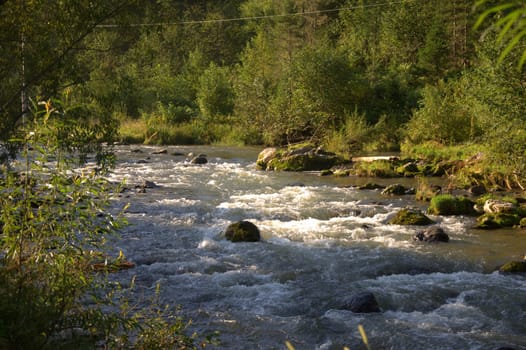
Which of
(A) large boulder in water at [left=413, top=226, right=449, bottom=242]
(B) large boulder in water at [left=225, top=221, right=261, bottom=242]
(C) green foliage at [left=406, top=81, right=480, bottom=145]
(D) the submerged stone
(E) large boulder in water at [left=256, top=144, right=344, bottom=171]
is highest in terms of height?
(C) green foliage at [left=406, top=81, right=480, bottom=145]

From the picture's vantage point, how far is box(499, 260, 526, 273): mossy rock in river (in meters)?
11.4

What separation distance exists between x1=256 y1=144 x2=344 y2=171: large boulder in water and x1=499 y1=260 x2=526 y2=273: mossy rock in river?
16.2 meters

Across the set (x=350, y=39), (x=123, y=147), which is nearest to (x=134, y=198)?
(x=123, y=147)

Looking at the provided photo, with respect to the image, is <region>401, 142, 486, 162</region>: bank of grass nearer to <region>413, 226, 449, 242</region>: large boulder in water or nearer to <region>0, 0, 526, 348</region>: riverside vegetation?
<region>0, 0, 526, 348</region>: riverside vegetation

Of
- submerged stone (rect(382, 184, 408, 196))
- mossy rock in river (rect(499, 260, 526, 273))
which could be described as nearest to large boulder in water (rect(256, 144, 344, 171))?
submerged stone (rect(382, 184, 408, 196))

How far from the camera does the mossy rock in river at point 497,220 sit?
15164 millimetres

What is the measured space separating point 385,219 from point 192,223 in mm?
5325

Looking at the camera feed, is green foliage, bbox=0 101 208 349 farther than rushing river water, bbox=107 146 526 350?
No

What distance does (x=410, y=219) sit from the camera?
614 inches

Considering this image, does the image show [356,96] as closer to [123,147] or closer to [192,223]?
[123,147]

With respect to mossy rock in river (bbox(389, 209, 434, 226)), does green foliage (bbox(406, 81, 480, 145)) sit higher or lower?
higher

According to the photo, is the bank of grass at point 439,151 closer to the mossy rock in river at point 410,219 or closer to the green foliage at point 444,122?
the green foliage at point 444,122

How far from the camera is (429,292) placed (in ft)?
33.9

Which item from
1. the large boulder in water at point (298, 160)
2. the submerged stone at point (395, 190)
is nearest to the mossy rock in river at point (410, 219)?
the submerged stone at point (395, 190)
